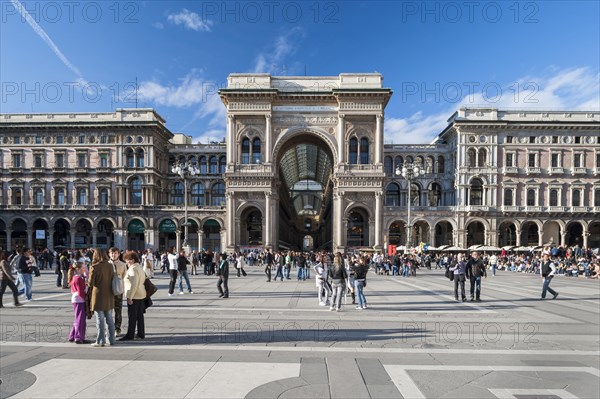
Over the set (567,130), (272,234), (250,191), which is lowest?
(272,234)

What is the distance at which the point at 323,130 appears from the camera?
4922 centimetres

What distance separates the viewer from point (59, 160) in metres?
58.2

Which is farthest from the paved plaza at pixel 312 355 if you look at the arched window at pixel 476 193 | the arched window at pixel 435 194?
the arched window at pixel 435 194

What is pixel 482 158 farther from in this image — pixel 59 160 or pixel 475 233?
pixel 59 160

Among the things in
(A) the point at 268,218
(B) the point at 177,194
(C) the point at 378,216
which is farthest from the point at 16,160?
(C) the point at 378,216

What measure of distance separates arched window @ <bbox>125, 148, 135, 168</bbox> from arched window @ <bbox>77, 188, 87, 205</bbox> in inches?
303

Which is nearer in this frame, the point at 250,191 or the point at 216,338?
the point at 216,338

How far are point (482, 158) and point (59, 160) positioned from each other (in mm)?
65215

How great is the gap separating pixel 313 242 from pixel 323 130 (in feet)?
234

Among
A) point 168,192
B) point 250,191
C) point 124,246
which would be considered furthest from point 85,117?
point 250,191

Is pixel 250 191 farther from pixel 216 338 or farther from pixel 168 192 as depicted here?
pixel 216 338

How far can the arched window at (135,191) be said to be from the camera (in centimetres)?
5819

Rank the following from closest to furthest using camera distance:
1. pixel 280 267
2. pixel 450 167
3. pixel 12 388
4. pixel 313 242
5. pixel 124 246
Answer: pixel 12 388
pixel 280 267
pixel 124 246
pixel 450 167
pixel 313 242

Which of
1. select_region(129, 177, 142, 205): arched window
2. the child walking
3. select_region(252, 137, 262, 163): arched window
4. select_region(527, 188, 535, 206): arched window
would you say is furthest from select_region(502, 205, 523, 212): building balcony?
the child walking
